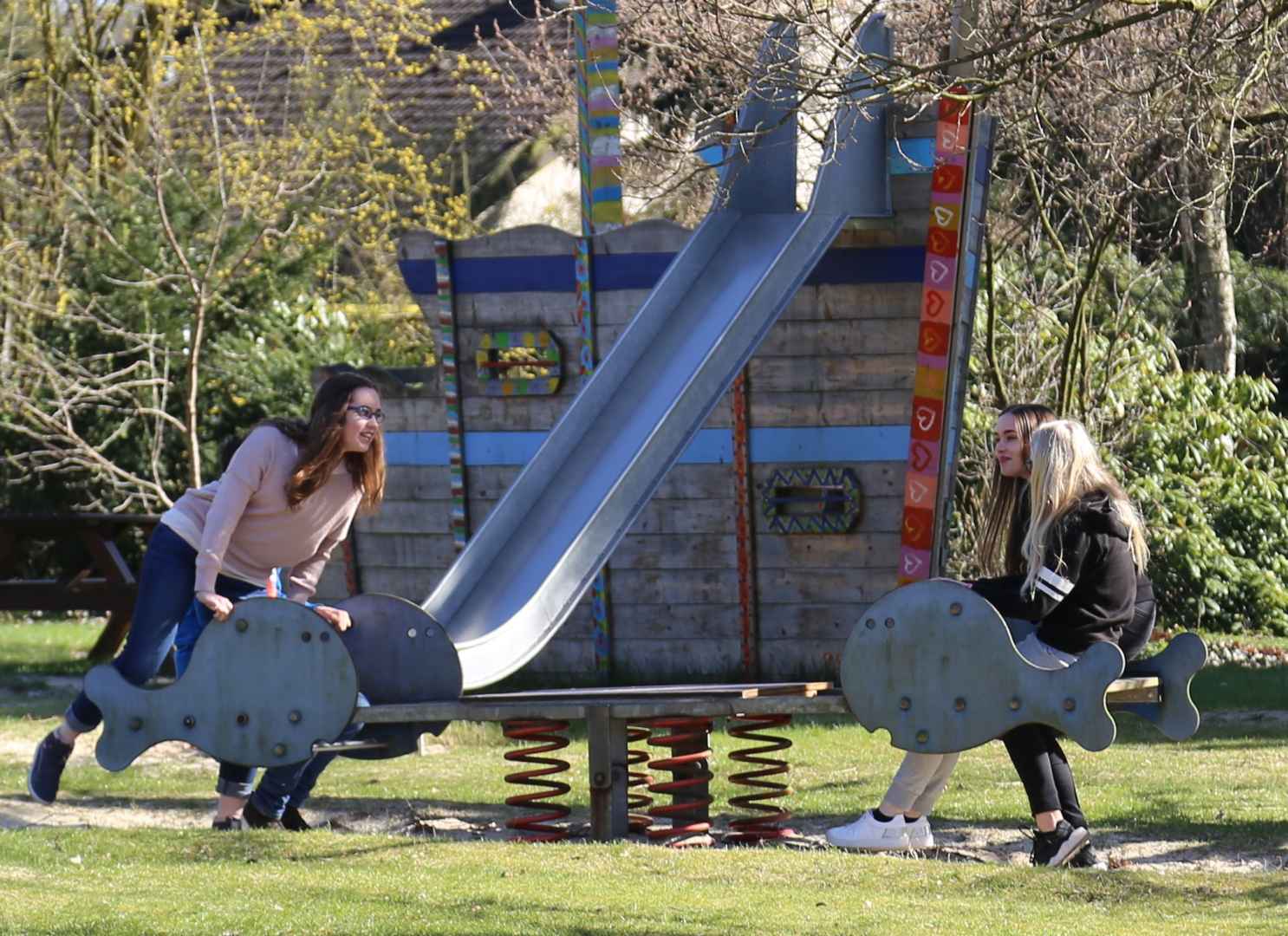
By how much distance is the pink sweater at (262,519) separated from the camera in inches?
289

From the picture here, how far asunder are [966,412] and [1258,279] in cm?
609

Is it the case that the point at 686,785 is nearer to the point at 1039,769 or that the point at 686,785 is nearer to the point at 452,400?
the point at 1039,769

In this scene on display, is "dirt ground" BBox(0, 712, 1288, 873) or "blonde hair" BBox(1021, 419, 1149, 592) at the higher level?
"blonde hair" BBox(1021, 419, 1149, 592)

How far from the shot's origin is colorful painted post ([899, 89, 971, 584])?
11.6 m

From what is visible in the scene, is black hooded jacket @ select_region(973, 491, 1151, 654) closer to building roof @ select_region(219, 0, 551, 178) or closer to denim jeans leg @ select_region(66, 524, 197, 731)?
denim jeans leg @ select_region(66, 524, 197, 731)

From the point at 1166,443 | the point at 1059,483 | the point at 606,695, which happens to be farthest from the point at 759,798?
the point at 1166,443

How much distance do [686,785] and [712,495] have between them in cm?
513

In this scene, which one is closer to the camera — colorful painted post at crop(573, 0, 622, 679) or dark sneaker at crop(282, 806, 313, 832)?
dark sneaker at crop(282, 806, 313, 832)

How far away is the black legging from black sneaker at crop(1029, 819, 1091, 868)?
0.06 m

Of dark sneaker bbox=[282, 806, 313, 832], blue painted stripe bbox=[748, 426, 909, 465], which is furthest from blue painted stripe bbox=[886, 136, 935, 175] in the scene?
dark sneaker bbox=[282, 806, 313, 832]

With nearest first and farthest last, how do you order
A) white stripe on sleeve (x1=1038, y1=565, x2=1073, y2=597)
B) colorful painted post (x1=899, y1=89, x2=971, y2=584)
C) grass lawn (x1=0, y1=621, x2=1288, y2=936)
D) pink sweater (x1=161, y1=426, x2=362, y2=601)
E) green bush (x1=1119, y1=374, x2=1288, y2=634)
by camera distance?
grass lawn (x1=0, y1=621, x2=1288, y2=936), white stripe on sleeve (x1=1038, y1=565, x2=1073, y2=597), pink sweater (x1=161, y1=426, x2=362, y2=601), colorful painted post (x1=899, y1=89, x2=971, y2=584), green bush (x1=1119, y1=374, x2=1288, y2=634)

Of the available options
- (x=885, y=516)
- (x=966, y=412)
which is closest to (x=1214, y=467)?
(x=966, y=412)

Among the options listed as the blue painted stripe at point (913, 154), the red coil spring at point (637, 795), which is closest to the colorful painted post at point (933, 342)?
the blue painted stripe at point (913, 154)

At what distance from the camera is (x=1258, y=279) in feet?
65.4
